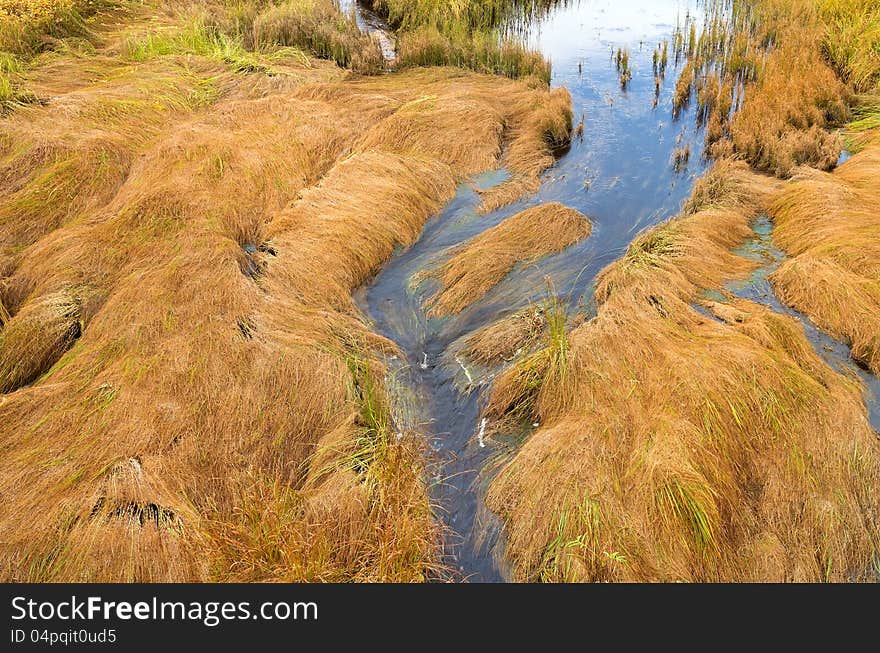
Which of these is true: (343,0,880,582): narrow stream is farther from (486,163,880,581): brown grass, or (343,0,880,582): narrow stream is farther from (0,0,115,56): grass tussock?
(0,0,115,56): grass tussock

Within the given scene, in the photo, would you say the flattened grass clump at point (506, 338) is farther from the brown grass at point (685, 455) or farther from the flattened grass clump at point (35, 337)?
the flattened grass clump at point (35, 337)

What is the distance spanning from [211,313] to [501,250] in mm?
3307

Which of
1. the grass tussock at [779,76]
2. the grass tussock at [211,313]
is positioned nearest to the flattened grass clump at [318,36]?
the grass tussock at [211,313]

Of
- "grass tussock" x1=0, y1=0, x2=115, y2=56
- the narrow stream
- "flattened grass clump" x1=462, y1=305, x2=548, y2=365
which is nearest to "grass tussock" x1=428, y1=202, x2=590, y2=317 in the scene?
the narrow stream

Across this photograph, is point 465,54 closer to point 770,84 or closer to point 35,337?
point 770,84

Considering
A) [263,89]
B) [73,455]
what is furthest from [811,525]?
[263,89]

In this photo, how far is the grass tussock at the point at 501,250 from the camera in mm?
6172

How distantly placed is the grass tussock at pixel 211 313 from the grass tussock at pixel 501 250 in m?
0.93

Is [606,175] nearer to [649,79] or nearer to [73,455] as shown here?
[649,79]

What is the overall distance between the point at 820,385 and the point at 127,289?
6227 mm

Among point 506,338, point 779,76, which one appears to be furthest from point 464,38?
point 506,338

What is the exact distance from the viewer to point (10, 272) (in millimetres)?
5965

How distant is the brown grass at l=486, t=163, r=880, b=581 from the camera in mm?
3506

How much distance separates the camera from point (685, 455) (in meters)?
3.93
